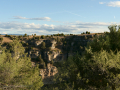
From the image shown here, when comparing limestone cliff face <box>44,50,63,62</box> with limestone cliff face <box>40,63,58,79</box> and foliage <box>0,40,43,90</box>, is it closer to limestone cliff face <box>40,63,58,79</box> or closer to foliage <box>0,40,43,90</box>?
limestone cliff face <box>40,63,58,79</box>

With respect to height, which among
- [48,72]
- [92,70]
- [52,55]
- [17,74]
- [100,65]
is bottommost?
[48,72]

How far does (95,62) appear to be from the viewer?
13344mm

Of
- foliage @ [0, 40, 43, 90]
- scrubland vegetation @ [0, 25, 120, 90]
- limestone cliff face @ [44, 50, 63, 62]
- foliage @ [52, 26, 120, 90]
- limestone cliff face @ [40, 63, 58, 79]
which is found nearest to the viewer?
foliage @ [52, 26, 120, 90]

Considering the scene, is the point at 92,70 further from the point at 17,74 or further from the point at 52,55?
the point at 52,55

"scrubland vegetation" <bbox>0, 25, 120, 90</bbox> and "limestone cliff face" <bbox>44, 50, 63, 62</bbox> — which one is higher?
"scrubland vegetation" <bbox>0, 25, 120, 90</bbox>

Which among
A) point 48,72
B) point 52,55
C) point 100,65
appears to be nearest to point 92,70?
point 100,65

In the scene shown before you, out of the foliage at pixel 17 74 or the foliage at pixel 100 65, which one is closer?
the foliage at pixel 100 65

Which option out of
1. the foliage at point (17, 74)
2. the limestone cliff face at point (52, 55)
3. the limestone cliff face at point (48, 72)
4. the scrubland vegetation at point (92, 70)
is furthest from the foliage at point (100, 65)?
Answer: the limestone cliff face at point (52, 55)

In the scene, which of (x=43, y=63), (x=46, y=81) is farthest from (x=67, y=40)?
(x=46, y=81)

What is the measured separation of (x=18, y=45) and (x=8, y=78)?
773cm

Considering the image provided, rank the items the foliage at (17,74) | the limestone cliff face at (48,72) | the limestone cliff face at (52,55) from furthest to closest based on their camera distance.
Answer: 1. the limestone cliff face at (52,55)
2. the limestone cliff face at (48,72)
3. the foliage at (17,74)

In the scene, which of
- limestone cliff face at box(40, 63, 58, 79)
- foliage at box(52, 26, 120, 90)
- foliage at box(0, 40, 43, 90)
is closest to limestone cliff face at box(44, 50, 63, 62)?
limestone cliff face at box(40, 63, 58, 79)

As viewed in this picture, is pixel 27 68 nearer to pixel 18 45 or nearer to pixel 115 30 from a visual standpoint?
pixel 18 45

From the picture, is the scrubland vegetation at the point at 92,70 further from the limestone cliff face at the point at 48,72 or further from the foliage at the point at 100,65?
the limestone cliff face at the point at 48,72
